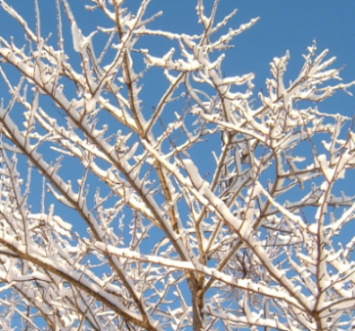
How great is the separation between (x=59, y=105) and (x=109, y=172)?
122 centimetres

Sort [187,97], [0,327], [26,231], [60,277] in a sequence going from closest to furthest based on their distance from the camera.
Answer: [26,231]
[60,277]
[187,97]
[0,327]

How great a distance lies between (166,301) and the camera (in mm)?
4965

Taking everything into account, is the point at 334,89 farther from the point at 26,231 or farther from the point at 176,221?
the point at 26,231

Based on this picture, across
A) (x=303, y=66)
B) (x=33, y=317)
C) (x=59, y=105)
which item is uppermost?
(x=303, y=66)

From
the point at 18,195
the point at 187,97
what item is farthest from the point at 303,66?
the point at 18,195

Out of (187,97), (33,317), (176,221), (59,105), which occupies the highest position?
(187,97)

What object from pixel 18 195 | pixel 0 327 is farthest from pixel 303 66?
pixel 0 327

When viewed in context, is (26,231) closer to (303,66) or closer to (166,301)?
(166,301)

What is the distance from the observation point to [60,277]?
3.45m

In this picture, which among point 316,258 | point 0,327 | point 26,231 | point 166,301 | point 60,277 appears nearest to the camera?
point 316,258

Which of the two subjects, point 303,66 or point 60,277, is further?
point 303,66

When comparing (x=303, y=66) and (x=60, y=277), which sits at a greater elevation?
(x=303, y=66)

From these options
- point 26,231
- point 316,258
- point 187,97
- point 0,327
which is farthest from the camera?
point 0,327

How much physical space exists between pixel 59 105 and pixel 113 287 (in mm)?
1402
